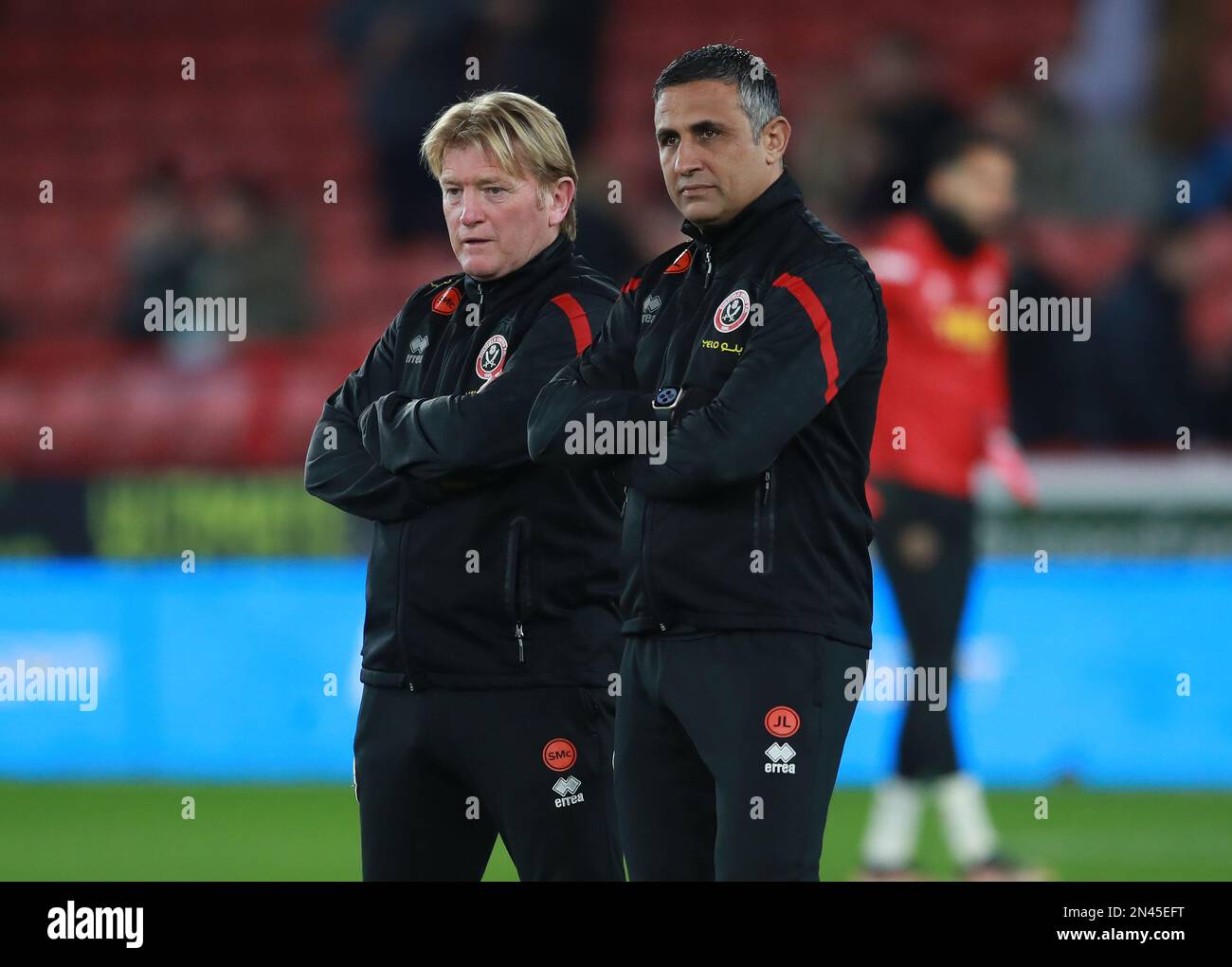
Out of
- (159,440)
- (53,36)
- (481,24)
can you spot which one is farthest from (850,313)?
(53,36)

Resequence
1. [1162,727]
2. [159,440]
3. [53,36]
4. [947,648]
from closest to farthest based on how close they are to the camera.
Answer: [947,648] < [1162,727] < [159,440] < [53,36]

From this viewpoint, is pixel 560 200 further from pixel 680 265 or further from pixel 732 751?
pixel 732 751

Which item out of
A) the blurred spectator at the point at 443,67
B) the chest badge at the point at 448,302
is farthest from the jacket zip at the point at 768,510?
the blurred spectator at the point at 443,67

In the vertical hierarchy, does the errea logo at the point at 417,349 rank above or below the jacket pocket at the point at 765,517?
above

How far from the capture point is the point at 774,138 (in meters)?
3.47

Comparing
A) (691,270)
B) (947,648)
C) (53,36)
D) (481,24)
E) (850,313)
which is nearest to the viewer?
(850,313)

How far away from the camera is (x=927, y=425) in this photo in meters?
6.26

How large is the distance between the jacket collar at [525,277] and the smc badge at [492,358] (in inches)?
3.5

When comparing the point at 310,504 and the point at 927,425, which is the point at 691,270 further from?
the point at 310,504

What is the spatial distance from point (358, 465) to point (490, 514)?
35 centimetres

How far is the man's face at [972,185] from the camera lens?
6215mm

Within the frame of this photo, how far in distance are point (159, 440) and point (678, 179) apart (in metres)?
6.99

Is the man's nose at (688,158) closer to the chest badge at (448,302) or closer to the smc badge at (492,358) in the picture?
the smc badge at (492,358)

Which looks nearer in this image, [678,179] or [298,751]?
[678,179]
